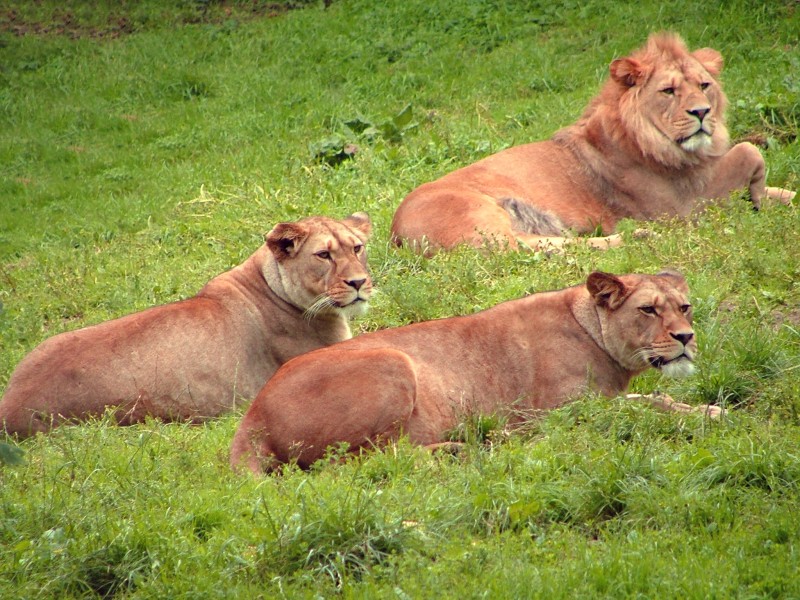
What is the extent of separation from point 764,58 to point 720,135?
3037mm

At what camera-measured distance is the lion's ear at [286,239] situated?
8711mm

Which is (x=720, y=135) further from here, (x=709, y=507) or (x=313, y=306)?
(x=709, y=507)

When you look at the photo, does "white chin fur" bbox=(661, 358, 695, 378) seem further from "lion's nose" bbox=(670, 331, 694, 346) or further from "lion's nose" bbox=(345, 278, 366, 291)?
"lion's nose" bbox=(345, 278, 366, 291)

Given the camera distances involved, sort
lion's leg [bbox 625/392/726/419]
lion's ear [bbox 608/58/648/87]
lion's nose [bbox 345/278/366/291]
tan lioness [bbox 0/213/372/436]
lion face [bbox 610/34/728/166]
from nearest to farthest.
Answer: lion's leg [bbox 625/392/726/419], tan lioness [bbox 0/213/372/436], lion's nose [bbox 345/278/366/291], lion face [bbox 610/34/728/166], lion's ear [bbox 608/58/648/87]

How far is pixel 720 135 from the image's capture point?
10953 millimetres

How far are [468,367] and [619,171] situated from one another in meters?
4.52

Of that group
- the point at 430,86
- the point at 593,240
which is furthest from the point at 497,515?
the point at 430,86

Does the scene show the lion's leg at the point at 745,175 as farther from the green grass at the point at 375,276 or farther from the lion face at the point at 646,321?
the lion face at the point at 646,321

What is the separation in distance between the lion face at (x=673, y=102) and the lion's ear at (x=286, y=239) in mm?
3814

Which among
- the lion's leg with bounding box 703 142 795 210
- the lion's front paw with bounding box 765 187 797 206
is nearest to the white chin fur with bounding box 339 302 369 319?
the lion's leg with bounding box 703 142 795 210

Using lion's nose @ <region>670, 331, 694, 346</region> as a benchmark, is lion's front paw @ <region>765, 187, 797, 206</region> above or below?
below

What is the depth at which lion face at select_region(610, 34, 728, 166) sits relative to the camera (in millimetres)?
10828

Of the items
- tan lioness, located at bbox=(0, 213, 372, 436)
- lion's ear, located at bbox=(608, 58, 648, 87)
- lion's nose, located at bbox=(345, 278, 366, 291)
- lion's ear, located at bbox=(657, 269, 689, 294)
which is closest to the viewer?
lion's ear, located at bbox=(657, 269, 689, 294)

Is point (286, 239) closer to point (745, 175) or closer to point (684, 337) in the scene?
point (684, 337)
